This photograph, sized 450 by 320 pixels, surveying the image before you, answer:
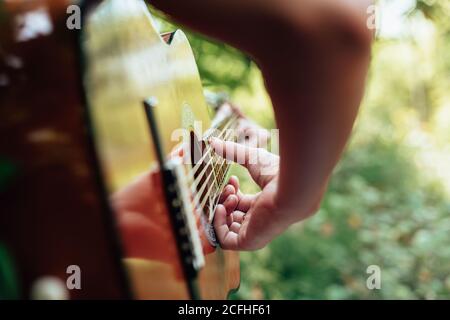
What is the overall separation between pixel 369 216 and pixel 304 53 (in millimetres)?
2190

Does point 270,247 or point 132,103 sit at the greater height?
point 132,103

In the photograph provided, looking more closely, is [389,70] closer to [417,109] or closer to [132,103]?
[417,109]

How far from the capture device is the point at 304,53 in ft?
1.11

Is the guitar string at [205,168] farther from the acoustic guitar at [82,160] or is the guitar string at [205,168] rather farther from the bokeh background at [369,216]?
the bokeh background at [369,216]

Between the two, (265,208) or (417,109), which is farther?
(417,109)

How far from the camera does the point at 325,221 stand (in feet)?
7.65

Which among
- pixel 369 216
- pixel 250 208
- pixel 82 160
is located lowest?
pixel 369 216

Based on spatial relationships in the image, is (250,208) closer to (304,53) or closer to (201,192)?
(201,192)

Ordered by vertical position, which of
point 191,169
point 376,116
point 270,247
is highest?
point 191,169

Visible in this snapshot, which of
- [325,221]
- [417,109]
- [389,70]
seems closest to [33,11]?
[325,221]

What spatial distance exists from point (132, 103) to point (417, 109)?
18.5 feet

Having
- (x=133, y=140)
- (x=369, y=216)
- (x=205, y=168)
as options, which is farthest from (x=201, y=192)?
(x=369, y=216)

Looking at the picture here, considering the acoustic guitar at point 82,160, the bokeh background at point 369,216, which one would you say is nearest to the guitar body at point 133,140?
the acoustic guitar at point 82,160

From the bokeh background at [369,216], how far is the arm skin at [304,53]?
609 millimetres
